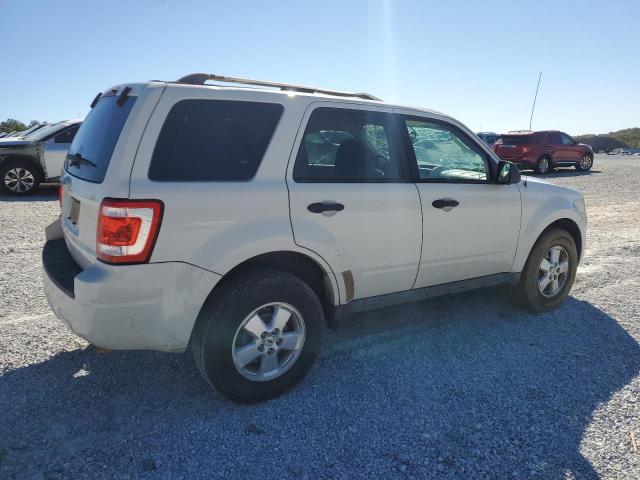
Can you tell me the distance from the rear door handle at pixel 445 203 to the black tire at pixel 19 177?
9903 mm

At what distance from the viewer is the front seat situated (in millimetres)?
3178

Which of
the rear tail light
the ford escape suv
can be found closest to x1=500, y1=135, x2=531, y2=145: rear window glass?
the ford escape suv

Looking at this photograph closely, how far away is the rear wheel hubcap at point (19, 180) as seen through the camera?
10.3m

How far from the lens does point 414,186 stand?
3.40 m

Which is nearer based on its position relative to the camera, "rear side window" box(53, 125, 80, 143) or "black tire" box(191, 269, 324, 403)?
"black tire" box(191, 269, 324, 403)

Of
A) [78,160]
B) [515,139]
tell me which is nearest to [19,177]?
[78,160]

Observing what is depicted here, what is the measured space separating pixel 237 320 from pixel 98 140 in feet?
4.42

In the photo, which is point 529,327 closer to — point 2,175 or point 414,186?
point 414,186

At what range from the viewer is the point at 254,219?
270 centimetres

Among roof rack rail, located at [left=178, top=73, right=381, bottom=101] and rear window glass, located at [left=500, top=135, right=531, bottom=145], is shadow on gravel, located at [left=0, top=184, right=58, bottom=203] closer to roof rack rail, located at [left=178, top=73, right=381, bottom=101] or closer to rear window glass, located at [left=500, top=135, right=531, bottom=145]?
roof rack rail, located at [left=178, top=73, right=381, bottom=101]

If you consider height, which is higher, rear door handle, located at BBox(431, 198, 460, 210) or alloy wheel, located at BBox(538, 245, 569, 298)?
rear door handle, located at BBox(431, 198, 460, 210)

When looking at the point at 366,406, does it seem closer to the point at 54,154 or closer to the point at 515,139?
the point at 54,154

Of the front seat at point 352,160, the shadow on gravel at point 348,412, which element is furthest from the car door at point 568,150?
the front seat at point 352,160

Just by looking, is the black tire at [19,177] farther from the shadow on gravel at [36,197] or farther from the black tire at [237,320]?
the black tire at [237,320]
